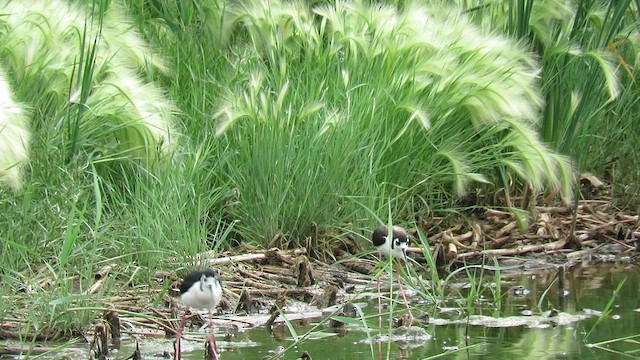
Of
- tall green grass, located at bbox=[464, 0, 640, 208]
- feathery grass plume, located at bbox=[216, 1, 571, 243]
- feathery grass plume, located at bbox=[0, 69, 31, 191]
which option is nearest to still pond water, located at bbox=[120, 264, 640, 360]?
feathery grass plume, located at bbox=[0, 69, 31, 191]

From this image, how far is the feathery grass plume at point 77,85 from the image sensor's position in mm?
5473

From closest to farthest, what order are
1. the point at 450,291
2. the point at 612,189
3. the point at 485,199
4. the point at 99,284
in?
the point at 99,284
the point at 450,291
the point at 485,199
the point at 612,189

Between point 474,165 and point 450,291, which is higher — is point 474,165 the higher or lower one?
the higher one

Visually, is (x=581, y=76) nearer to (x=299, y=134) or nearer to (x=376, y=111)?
(x=376, y=111)

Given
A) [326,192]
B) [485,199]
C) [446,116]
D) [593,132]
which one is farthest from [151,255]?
[593,132]

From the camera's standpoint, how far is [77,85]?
5477mm

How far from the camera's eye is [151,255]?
17.3 feet

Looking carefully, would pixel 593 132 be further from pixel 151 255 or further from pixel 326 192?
pixel 151 255

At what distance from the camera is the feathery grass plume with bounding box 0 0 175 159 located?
18.0 feet

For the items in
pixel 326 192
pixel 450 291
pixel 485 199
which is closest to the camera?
pixel 450 291

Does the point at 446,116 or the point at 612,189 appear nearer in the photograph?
the point at 446,116

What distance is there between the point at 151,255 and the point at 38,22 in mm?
1309

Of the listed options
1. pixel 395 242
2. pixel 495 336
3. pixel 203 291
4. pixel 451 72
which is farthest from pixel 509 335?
pixel 451 72

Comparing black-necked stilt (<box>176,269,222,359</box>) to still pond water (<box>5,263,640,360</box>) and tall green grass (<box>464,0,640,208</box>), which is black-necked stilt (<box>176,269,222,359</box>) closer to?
still pond water (<box>5,263,640,360</box>)
